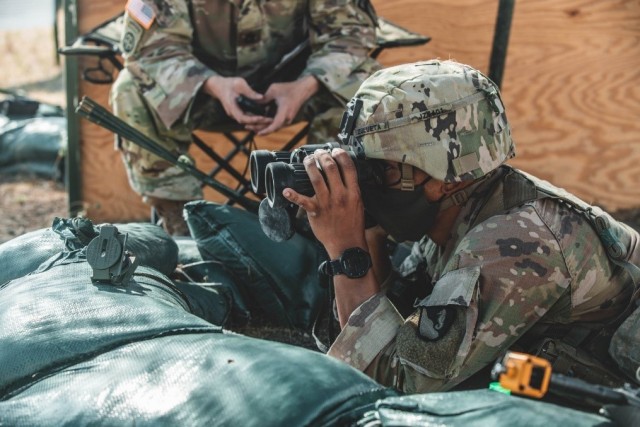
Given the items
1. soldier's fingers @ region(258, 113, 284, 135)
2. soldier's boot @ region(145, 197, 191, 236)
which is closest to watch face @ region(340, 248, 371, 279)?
soldier's fingers @ region(258, 113, 284, 135)

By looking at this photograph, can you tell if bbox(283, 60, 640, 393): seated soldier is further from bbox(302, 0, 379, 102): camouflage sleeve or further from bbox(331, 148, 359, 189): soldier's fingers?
bbox(302, 0, 379, 102): camouflage sleeve

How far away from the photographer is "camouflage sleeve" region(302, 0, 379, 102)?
3.44 metres

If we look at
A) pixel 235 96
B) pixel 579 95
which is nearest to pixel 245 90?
pixel 235 96

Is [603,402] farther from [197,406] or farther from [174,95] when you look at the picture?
[174,95]

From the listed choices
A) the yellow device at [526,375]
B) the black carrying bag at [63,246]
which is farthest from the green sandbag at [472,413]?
the black carrying bag at [63,246]

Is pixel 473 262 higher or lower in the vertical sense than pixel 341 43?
lower

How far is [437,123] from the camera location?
208 cm

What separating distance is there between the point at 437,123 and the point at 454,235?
0.30 metres

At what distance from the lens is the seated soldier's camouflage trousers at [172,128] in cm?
354

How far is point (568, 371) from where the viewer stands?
199 cm

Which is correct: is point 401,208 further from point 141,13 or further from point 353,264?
point 141,13

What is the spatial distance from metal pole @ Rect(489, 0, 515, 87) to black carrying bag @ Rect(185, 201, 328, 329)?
1482 millimetres

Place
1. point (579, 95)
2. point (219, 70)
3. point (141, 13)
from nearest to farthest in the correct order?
point (141, 13)
point (219, 70)
point (579, 95)

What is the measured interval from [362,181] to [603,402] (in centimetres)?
94
